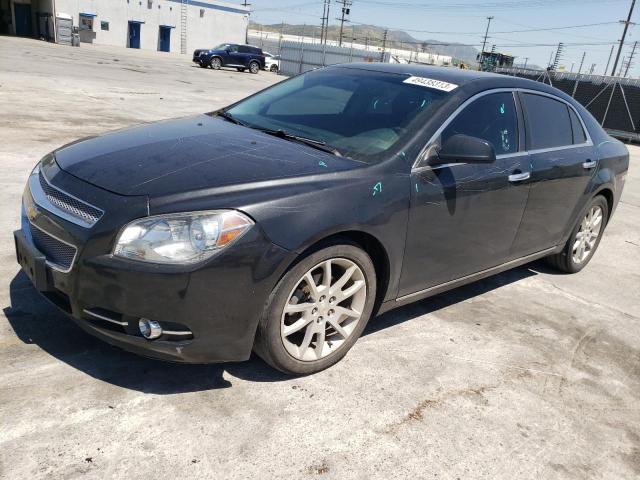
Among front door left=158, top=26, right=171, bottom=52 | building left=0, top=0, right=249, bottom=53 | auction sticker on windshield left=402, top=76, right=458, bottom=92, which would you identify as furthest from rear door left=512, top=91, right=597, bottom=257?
front door left=158, top=26, right=171, bottom=52

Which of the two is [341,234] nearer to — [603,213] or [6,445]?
[6,445]

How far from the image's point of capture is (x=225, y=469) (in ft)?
7.59

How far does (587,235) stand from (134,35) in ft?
178

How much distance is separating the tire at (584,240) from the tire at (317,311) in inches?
107

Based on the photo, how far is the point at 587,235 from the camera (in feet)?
17.3

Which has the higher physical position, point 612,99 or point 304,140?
point 304,140

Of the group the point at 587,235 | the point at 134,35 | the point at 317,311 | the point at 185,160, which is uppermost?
the point at 185,160

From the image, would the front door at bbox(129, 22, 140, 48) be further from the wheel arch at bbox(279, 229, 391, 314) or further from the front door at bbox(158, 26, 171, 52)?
the wheel arch at bbox(279, 229, 391, 314)

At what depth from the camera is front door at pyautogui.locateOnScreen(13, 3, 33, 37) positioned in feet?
147

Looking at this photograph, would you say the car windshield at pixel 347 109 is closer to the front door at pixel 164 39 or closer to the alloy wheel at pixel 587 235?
the alloy wheel at pixel 587 235

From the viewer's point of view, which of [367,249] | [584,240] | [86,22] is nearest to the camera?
[367,249]

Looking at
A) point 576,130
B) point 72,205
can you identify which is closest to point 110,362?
point 72,205

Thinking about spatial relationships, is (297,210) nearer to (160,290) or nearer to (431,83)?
(160,290)

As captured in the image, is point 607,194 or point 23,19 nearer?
point 607,194
